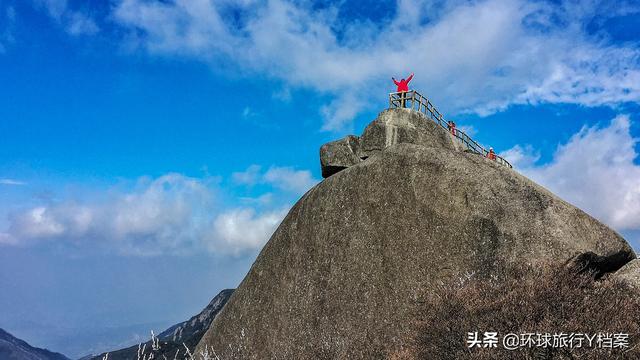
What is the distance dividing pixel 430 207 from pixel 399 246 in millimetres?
1741

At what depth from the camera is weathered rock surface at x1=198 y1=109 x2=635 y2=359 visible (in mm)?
15539

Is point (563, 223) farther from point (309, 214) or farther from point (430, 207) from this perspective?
point (309, 214)

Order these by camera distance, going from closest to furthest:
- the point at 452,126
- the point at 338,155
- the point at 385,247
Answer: the point at 385,247 < the point at 338,155 < the point at 452,126

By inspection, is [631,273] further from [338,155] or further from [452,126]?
[452,126]

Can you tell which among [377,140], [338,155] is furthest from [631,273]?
[338,155]

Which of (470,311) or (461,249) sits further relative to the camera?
(461,249)

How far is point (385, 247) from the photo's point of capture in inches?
709

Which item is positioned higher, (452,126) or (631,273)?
(452,126)

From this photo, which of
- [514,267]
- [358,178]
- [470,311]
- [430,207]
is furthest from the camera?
[358,178]

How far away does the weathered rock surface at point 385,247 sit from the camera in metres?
15.5

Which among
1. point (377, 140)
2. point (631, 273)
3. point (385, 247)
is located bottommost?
point (631, 273)

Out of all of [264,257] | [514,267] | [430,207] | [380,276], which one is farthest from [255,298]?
[514,267]

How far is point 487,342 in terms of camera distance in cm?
1031

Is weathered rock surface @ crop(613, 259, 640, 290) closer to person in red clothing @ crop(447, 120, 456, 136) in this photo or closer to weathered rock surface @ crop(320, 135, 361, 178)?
weathered rock surface @ crop(320, 135, 361, 178)
